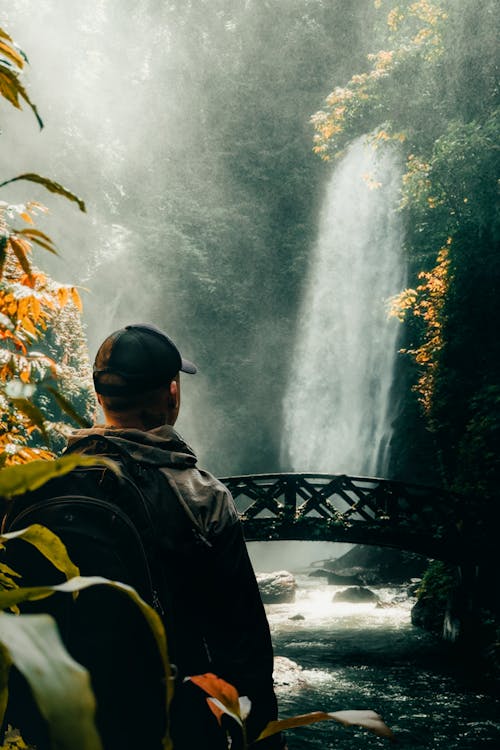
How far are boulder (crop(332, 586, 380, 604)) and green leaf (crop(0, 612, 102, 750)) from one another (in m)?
18.9

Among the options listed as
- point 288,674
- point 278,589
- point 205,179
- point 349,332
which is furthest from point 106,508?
point 205,179

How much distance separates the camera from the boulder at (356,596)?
18.2 meters

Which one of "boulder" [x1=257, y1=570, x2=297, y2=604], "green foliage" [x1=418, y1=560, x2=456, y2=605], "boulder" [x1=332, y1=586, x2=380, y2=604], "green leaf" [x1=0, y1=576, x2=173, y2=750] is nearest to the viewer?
"green leaf" [x1=0, y1=576, x2=173, y2=750]

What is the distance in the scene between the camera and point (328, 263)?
101 feet

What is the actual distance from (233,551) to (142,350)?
55 cm

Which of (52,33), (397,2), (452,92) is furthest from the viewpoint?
(52,33)

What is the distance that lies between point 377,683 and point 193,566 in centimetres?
1098

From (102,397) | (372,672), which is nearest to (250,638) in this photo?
(102,397)

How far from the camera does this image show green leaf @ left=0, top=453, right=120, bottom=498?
0.48m

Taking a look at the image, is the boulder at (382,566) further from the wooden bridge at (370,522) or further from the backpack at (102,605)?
the backpack at (102,605)

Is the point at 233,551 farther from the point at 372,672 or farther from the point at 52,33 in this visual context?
the point at 52,33

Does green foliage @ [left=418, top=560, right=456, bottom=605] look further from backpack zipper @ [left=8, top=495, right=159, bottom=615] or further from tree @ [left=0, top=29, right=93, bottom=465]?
backpack zipper @ [left=8, top=495, right=159, bottom=615]

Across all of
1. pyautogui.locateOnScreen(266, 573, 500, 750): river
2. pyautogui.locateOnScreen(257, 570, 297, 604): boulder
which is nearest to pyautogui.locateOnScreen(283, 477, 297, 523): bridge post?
pyautogui.locateOnScreen(266, 573, 500, 750): river

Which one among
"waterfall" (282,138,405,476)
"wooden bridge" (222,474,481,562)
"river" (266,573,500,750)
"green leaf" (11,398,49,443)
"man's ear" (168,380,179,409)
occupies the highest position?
"waterfall" (282,138,405,476)
